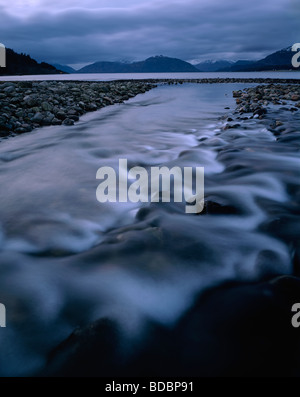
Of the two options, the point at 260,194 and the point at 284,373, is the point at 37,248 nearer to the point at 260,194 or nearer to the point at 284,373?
Answer: the point at 284,373

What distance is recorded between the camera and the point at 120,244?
8.83 feet

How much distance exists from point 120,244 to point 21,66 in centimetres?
12086

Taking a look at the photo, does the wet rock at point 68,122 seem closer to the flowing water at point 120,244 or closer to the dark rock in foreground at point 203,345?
the flowing water at point 120,244

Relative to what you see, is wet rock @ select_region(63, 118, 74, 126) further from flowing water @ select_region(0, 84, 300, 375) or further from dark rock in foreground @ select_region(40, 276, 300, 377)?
dark rock in foreground @ select_region(40, 276, 300, 377)

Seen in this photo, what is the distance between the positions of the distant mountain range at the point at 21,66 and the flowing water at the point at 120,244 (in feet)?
346

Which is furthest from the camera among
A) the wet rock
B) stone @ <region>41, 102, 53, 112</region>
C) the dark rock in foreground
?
stone @ <region>41, 102, 53, 112</region>

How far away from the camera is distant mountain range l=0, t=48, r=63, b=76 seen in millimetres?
96275

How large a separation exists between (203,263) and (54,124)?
8251mm

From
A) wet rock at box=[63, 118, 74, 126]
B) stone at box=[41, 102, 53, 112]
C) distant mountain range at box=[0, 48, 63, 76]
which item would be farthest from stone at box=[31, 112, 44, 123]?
distant mountain range at box=[0, 48, 63, 76]

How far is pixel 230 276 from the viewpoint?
89.4 inches

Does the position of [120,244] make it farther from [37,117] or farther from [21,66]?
[21,66]

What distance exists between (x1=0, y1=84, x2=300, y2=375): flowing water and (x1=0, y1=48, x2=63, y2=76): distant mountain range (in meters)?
106

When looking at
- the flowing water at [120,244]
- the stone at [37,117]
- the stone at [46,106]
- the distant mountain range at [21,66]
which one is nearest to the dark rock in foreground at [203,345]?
the flowing water at [120,244]

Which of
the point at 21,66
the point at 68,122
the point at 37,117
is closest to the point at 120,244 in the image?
the point at 68,122
